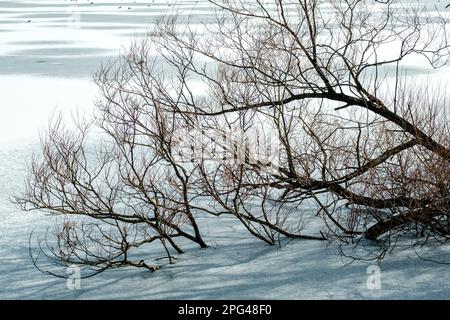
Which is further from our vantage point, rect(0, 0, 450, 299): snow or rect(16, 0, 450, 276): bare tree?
rect(16, 0, 450, 276): bare tree

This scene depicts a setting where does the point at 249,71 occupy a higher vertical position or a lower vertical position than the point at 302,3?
lower

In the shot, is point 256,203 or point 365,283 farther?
point 256,203

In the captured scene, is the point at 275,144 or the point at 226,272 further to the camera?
the point at 275,144

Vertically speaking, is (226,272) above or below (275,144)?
below

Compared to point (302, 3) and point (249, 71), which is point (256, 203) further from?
point (302, 3)

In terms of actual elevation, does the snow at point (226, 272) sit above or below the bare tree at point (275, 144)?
below

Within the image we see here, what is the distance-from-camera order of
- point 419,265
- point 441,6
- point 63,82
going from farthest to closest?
point 441,6 → point 63,82 → point 419,265

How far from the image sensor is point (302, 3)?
22.5 feet

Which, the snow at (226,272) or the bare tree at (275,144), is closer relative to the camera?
the snow at (226,272)

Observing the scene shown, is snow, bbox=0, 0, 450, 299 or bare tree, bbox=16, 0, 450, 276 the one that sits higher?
bare tree, bbox=16, 0, 450, 276
